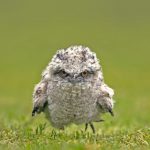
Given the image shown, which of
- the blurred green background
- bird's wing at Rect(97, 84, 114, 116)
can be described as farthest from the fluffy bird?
the blurred green background

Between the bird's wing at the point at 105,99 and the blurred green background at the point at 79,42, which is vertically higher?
the blurred green background at the point at 79,42

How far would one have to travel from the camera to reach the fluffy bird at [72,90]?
9.03m

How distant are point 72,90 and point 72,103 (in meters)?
0.25

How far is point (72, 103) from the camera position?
920cm

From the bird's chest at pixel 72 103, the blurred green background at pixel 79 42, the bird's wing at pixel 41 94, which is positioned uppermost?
the blurred green background at pixel 79 42

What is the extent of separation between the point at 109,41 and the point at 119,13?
9.22 meters

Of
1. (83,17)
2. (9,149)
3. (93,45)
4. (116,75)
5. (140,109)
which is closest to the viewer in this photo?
(9,149)

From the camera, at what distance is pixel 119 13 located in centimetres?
5000

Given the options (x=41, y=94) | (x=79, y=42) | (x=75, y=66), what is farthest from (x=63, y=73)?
(x=79, y=42)

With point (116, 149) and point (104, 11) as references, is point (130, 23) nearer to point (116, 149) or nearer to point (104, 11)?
point (104, 11)

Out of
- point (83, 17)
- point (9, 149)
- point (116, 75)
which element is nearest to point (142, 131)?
point (9, 149)

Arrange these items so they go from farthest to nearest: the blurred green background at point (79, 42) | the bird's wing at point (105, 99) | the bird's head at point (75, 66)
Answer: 1. the blurred green background at point (79, 42)
2. the bird's wing at point (105, 99)
3. the bird's head at point (75, 66)

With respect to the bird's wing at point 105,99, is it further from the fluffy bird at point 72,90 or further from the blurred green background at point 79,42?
the blurred green background at point 79,42

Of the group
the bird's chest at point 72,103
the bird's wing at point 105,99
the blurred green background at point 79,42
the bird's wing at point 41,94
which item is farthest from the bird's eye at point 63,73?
the blurred green background at point 79,42
